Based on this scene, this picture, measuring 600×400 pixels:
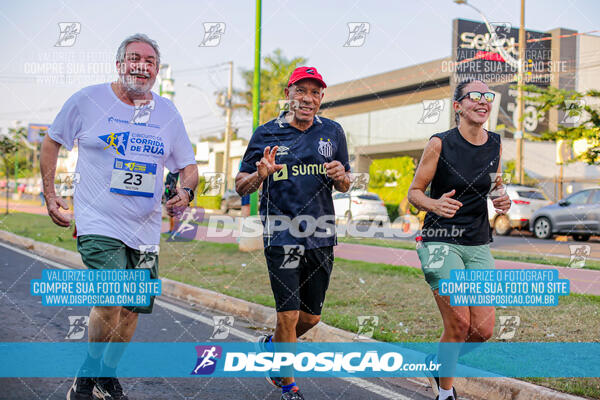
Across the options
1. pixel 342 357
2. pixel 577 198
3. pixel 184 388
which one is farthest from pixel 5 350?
pixel 577 198

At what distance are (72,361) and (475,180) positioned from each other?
11.3ft

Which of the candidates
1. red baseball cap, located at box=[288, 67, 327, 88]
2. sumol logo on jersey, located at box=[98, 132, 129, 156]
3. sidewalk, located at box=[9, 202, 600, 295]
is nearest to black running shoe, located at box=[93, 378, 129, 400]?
sumol logo on jersey, located at box=[98, 132, 129, 156]

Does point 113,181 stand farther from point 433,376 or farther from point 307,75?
point 433,376

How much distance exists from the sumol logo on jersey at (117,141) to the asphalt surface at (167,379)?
168cm

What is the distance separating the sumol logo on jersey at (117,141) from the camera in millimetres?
3660

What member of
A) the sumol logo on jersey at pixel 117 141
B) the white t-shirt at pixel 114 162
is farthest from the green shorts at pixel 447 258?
the sumol logo on jersey at pixel 117 141

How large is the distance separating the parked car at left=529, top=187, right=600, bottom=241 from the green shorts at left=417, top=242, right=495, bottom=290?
13761 millimetres

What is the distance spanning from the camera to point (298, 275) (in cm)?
389

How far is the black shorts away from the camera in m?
3.84

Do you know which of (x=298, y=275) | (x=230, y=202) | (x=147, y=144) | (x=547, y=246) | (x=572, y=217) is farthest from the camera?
(x=230, y=202)

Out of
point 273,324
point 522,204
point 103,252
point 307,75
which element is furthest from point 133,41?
point 522,204

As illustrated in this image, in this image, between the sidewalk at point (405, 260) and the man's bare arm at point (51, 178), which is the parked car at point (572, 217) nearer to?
the sidewalk at point (405, 260)

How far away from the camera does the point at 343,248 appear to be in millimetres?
15289

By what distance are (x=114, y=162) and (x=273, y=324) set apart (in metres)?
3.48
